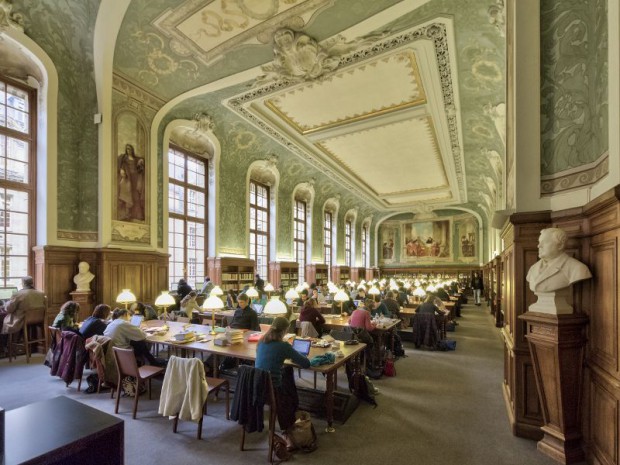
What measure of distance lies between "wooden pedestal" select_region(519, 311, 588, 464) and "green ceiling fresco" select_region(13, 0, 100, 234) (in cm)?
853

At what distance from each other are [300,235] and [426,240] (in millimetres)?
13306

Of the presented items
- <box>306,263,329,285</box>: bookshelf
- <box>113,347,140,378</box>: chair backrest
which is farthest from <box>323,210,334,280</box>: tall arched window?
<box>113,347,140,378</box>: chair backrest

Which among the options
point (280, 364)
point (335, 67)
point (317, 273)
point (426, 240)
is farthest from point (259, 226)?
point (426, 240)

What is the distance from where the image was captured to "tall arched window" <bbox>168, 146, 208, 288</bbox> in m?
10.8

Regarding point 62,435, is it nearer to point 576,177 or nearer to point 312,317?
point 576,177

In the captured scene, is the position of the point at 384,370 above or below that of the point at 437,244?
below

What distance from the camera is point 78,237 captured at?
25.4 feet

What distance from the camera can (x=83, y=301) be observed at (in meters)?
7.54

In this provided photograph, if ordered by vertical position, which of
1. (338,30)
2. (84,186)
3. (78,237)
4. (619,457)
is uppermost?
(338,30)

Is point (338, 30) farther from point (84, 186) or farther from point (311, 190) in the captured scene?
point (311, 190)

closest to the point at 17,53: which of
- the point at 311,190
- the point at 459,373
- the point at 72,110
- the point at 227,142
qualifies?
the point at 72,110

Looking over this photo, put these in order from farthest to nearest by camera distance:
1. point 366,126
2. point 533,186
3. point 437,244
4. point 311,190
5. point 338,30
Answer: point 437,244 → point 311,190 → point 366,126 → point 338,30 → point 533,186

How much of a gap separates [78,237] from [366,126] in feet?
27.2

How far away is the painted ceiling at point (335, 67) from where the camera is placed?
6.30 metres
